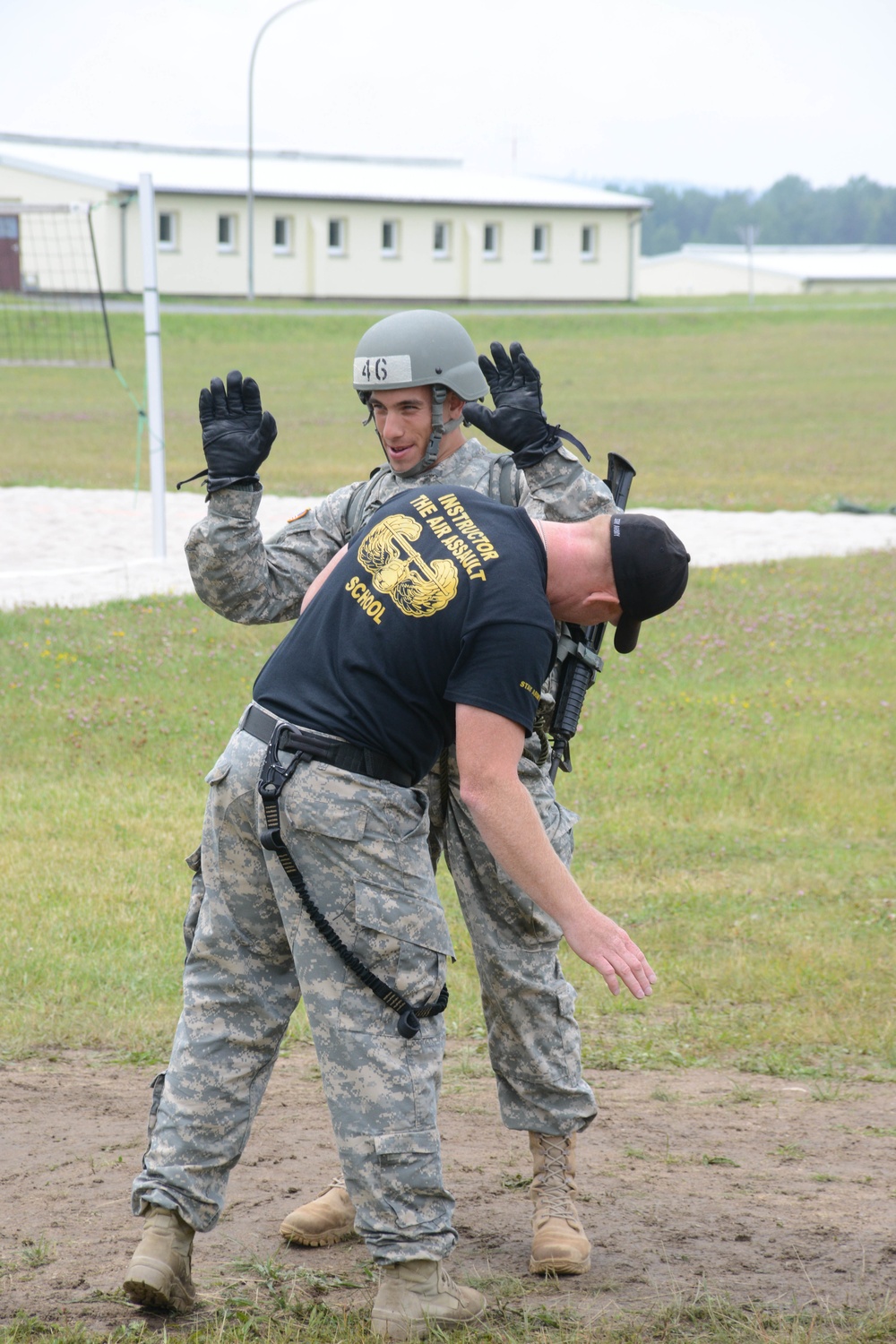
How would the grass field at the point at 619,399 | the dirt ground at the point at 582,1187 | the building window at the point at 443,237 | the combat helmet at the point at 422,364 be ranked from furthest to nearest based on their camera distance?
the building window at the point at 443,237 < the grass field at the point at 619,399 < the combat helmet at the point at 422,364 < the dirt ground at the point at 582,1187

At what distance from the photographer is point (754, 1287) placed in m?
3.69

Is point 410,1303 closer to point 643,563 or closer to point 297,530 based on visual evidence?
point 643,563

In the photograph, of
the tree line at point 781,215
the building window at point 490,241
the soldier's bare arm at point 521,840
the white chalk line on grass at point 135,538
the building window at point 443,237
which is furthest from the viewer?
the tree line at point 781,215

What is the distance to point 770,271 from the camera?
84.5m

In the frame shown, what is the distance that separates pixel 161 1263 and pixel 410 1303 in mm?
560

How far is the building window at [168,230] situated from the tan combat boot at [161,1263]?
50.2 m

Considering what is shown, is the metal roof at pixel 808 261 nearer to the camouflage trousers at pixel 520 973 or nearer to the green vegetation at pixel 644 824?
the green vegetation at pixel 644 824

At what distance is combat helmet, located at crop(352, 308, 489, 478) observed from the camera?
400 centimetres

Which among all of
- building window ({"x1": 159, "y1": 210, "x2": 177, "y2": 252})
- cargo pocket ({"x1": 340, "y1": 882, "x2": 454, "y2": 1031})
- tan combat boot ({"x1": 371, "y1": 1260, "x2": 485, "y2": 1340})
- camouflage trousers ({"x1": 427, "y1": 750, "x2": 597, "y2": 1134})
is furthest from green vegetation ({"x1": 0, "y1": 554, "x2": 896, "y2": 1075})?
building window ({"x1": 159, "y1": 210, "x2": 177, "y2": 252})

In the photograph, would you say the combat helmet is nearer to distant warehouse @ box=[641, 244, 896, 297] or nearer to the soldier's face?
the soldier's face

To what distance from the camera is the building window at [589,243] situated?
191ft

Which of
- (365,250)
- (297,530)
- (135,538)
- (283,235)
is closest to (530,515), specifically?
(297,530)

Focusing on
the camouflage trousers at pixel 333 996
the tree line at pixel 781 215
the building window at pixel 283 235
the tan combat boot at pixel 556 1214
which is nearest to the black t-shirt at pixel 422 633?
the camouflage trousers at pixel 333 996

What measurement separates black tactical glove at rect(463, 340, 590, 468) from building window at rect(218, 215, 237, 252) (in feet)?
165
